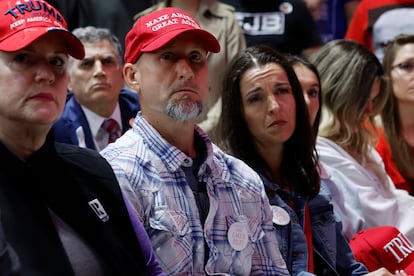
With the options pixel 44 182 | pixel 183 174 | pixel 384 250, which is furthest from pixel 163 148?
pixel 384 250

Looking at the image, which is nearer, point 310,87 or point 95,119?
point 310,87

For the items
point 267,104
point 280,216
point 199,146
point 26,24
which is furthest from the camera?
point 267,104

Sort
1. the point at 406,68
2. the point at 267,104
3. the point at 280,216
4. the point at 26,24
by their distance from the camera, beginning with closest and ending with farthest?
the point at 26,24 → the point at 280,216 → the point at 267,104 → the point at 406,68

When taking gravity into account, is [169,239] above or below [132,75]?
below

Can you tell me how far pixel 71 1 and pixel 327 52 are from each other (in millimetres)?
1449

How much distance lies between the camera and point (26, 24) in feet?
6.98

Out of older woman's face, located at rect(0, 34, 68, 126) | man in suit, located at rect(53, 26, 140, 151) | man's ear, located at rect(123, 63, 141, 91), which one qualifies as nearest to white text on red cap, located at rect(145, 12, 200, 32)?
man's ear, located at rect(123, 63, 141, 91)

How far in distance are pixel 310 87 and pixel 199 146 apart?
38.1 inches

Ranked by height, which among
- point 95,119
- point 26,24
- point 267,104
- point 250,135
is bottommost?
point 95,119

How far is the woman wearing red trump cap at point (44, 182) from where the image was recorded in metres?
2.05

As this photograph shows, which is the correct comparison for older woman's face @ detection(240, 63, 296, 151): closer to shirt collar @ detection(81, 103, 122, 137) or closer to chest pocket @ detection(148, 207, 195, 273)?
chest pocket @ detection(148, 207, 195, 273)

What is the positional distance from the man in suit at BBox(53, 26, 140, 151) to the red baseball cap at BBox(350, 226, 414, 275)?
1.22 metres

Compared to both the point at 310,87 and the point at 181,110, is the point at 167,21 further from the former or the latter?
the point at 310,87

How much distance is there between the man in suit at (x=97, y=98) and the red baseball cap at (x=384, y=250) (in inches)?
48.1
